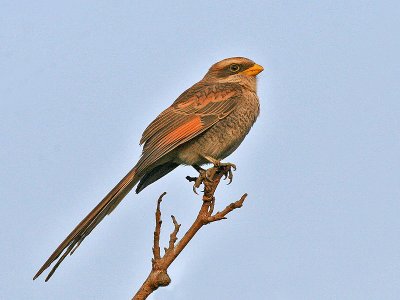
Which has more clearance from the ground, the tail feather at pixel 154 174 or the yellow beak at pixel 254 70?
the yellow beak at pixel 254 70

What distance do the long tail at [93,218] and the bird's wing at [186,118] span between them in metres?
0.22

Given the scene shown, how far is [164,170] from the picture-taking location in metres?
7.43

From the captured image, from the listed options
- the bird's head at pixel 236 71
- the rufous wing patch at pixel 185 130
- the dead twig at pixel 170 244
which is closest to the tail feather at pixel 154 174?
the rufous wing patch at pixel 185 130

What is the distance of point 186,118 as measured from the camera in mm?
7363

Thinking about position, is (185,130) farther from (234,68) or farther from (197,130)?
(234,68)

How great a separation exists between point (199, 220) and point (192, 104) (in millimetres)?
3080

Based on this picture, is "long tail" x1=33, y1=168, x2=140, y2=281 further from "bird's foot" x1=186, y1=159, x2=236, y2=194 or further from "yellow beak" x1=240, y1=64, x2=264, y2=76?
"yellow beak" x1=240, y1=64, x2=264, y2=76

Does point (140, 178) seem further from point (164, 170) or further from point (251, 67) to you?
point (251, 67)

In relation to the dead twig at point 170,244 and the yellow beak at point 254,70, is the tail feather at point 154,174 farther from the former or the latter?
the dead twig at point 170,244

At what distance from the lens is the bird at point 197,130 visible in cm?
698

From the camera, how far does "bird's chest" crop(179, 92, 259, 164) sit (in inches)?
285

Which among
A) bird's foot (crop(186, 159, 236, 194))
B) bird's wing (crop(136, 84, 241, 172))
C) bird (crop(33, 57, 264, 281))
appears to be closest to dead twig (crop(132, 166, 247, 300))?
bird's foot (crop(186, 159, 236, 194))

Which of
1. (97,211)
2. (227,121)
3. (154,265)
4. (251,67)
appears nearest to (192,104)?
(227,121)

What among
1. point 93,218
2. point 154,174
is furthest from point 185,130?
point 93,218
